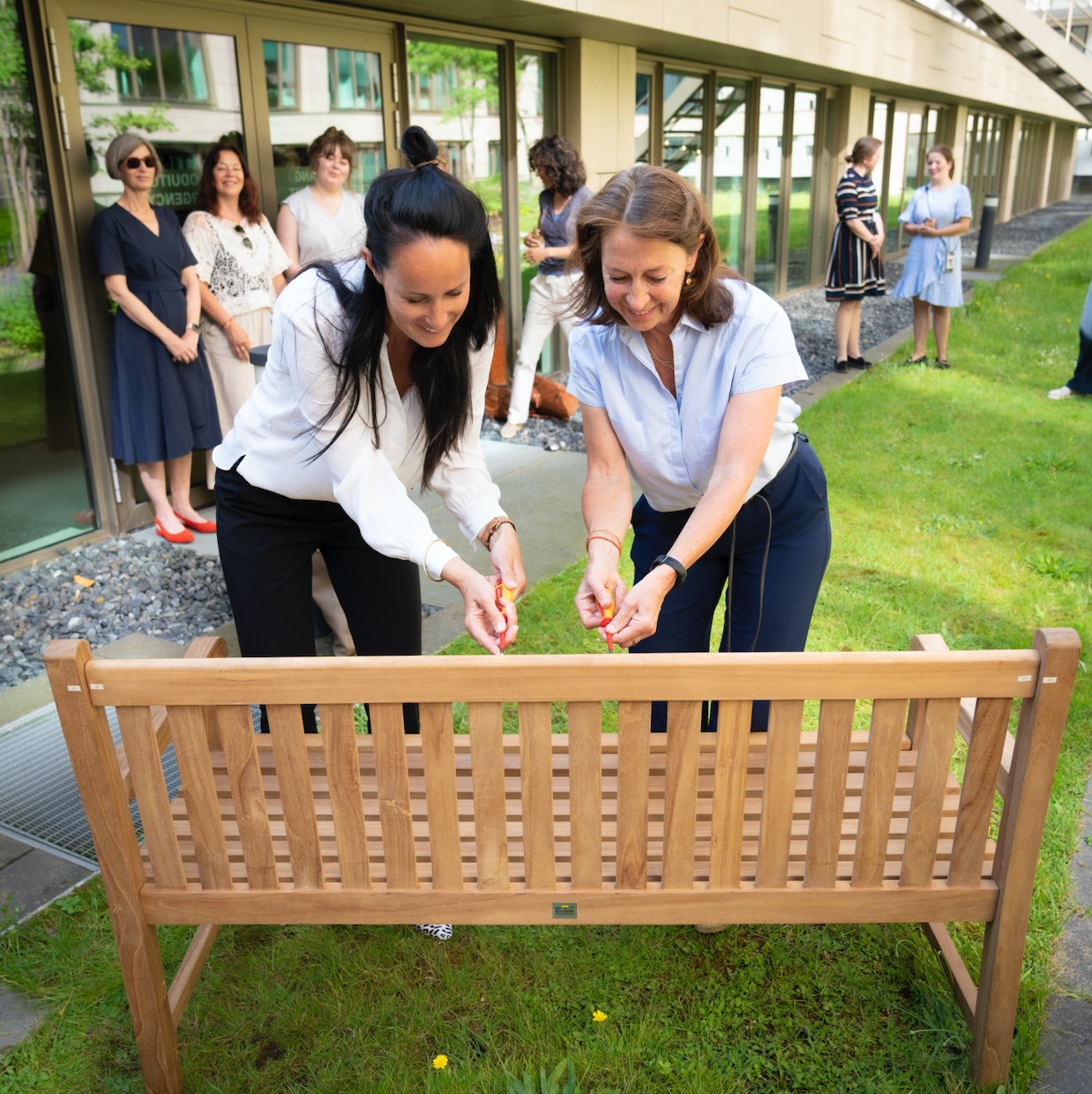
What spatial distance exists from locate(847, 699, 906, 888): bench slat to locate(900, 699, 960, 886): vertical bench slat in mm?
43

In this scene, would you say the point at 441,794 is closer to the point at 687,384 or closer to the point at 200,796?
the point at 200,796

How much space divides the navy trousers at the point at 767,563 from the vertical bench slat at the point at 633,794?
66 centimetres

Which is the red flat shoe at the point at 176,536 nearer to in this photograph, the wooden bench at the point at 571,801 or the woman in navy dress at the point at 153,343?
the woman in navy dress at the point at 153,343

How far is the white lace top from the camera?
19.0 feet

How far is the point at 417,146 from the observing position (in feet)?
7.41

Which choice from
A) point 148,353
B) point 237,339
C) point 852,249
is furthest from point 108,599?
point 852,249

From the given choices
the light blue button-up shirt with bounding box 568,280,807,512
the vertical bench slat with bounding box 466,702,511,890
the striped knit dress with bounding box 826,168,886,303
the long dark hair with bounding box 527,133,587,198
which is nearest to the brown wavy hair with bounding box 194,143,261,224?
the long dark hair with bounding box 527,133,587,198

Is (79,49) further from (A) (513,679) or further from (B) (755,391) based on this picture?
(A) (513,679)

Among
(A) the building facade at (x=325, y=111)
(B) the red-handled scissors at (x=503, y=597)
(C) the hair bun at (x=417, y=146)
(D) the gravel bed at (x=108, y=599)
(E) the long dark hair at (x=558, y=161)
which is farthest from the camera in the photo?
(E) the long dark hair at (x=558, y=161)

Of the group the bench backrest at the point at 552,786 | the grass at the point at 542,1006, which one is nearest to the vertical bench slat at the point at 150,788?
the bench backrest at the point at 552,786

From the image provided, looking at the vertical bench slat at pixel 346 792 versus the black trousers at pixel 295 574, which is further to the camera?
the black trousers at pixel 295 574

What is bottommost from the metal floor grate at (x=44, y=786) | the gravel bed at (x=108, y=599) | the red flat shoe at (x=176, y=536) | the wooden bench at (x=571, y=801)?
the metal floor grate at (x=44, y=786)

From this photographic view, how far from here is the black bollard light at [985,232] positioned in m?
17.7

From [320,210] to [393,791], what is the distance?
5039mm
